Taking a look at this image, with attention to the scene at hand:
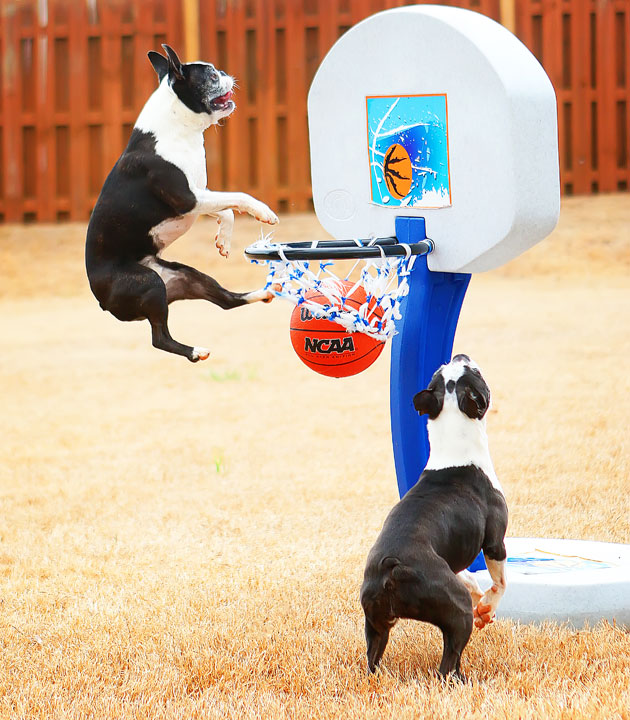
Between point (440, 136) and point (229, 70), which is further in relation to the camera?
point (229, 70)

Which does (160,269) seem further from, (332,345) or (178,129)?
(332,345)

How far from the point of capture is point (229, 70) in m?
13.7

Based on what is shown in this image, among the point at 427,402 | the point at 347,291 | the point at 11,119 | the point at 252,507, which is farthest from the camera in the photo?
the point at 11,119

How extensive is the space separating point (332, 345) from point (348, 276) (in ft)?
1.09

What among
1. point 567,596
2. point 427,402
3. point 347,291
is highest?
point 347,291

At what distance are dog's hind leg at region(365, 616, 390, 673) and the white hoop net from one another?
932 millimetres

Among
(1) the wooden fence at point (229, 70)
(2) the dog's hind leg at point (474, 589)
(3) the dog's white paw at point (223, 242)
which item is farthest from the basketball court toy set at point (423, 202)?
(1) the wooden fence at point (229, 70)

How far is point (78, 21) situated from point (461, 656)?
1201cm

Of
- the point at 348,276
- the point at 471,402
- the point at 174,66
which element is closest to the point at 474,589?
the point at 471,402

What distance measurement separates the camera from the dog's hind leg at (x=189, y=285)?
269cm

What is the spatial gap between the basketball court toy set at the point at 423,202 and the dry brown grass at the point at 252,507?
15.0 inches

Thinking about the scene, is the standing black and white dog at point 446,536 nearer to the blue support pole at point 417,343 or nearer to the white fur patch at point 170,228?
the blue support pole at point 417,343

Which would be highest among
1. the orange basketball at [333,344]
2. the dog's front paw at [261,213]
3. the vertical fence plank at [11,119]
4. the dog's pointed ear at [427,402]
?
the vertical fence plank at [11,119]

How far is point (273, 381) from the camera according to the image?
8391mm
